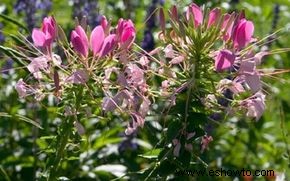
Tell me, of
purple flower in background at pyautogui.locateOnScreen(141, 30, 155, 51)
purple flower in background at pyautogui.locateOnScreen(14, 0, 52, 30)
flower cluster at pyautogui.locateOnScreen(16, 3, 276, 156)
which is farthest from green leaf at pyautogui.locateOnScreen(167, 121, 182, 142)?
purple flower in background at pyautogui.locateOnScreen(14, 0, 52, 30)

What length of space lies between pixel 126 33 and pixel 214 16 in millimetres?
160

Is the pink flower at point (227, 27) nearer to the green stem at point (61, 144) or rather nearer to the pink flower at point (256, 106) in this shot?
the pink flower at point (256, 106)

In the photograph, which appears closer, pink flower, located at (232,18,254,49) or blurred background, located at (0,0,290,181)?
pink flower, located at (232,18,254,49)

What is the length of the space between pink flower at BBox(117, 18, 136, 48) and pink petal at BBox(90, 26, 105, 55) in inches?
1.3

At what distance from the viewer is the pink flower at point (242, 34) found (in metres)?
1.25

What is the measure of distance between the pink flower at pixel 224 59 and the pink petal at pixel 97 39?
0.66 ft

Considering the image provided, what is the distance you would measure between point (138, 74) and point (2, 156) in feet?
3.32

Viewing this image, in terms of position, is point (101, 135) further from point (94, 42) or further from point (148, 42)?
point (94, 42)

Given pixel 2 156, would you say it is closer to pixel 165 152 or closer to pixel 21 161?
pixel 21 161

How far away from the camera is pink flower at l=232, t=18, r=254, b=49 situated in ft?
4.11

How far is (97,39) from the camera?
4.13 ft

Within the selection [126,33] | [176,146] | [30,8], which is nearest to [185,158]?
[176,146]

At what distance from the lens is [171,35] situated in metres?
1.32

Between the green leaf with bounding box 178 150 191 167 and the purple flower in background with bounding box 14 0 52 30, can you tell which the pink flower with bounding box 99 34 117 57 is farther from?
the purple flower in background with bounding box 14 0 52 30
